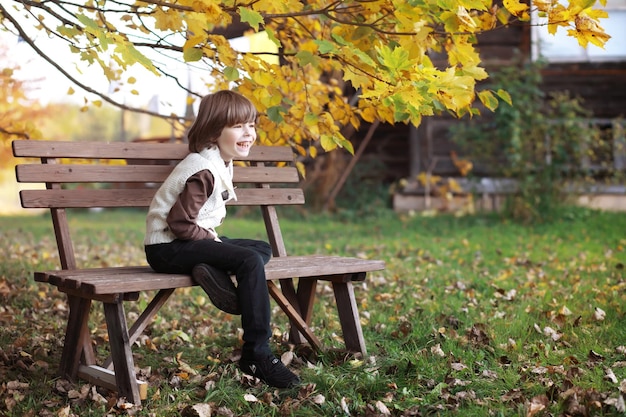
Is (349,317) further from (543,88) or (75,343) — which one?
(543,88)

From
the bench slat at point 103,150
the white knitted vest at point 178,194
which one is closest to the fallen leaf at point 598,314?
the bench slat at point 103,150

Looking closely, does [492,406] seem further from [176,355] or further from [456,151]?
[456,151]

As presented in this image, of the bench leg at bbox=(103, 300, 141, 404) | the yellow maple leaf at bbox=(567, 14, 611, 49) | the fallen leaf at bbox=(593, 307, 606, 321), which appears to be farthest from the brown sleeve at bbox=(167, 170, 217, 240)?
the fallen leaf at bbox=(593, 307, 606, 321)

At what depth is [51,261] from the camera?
6.95 meters

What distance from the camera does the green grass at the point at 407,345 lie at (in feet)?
10.3

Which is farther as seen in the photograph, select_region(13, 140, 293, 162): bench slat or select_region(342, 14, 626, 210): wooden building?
select_region(342, 14, 626, 210): wooden building

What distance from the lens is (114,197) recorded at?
12.6 feet

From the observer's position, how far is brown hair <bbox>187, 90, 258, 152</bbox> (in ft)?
11.5

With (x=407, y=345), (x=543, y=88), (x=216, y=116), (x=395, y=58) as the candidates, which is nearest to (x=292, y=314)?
(x=407, y=345)

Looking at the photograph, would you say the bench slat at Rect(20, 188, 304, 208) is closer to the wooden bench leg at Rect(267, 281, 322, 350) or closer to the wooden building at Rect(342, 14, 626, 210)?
the wooden bench leg at Rect(267, 281, 322, 350)

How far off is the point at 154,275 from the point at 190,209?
12.5 inches

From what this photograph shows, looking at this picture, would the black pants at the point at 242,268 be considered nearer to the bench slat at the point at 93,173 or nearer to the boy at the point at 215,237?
the boy at the point at 215,237

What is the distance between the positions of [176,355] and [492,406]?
5.58ft

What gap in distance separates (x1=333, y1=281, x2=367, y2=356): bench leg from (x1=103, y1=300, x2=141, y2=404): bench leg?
1168mm
